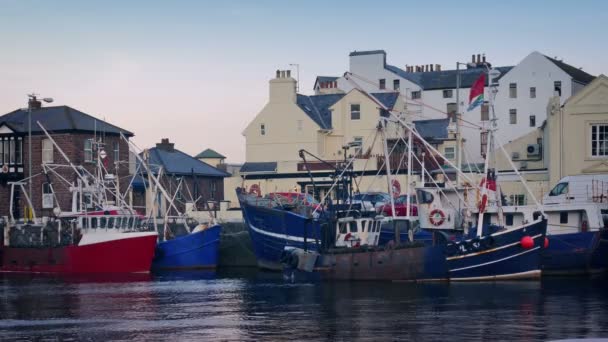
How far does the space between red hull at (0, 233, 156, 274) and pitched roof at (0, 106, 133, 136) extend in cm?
1154

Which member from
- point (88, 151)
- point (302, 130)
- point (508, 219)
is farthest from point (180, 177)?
point (508, 219)

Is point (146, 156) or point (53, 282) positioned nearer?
point (53, 282)

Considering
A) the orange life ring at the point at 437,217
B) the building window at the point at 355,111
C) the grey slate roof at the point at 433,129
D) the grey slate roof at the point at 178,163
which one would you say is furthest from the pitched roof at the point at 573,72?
the orange life ring at the point at 437,217

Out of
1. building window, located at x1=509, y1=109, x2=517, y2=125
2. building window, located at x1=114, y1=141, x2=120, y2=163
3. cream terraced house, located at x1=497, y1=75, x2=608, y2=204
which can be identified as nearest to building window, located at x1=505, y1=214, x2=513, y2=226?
cream terraced house, located at x1=497, y1=75, x2=608, y2=204

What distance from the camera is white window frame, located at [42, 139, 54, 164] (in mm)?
71750

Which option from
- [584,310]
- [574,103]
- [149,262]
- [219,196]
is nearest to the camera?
[584,310]

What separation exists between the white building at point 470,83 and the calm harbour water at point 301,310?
32.5m

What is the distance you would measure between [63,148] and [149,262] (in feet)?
49.4

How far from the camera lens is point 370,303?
134 ft

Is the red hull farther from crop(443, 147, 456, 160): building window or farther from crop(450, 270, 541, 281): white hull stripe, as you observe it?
crop(443, 147, 456, 160): building window

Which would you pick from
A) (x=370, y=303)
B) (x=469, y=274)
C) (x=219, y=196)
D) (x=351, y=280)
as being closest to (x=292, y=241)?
(x=351, y=280)

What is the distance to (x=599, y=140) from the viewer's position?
64.4m

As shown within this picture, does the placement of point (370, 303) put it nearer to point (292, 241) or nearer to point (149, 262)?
point (292, 241)

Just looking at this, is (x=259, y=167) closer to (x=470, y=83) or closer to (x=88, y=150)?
(x=88, y=150)
